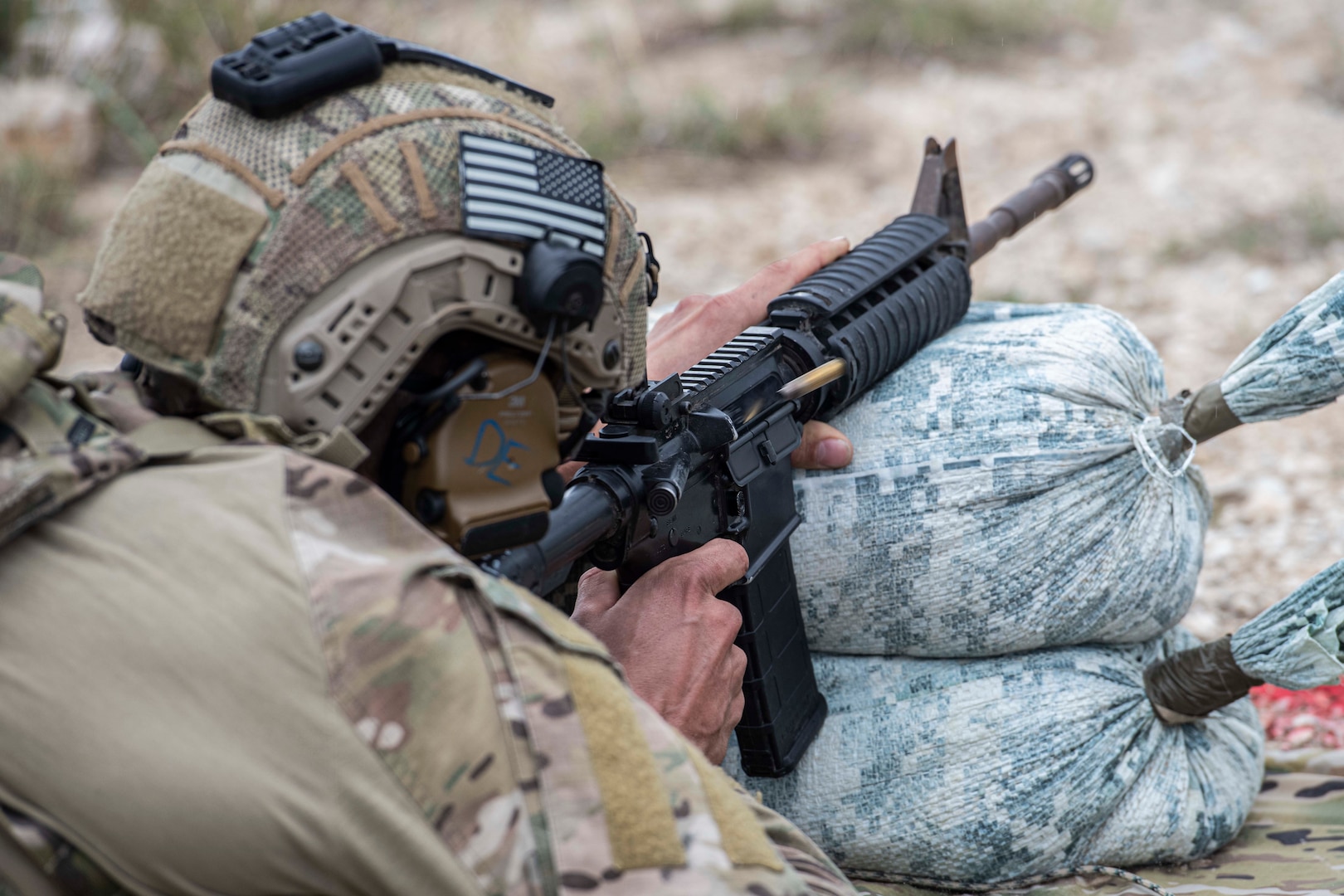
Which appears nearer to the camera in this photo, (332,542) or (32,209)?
(332,542)

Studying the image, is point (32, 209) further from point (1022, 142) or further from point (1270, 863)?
point (1270, 863)

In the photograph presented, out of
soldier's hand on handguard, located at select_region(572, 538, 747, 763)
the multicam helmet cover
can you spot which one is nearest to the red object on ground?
soldier's hand on handguard, located at select_region(572, 538, 747, 763)

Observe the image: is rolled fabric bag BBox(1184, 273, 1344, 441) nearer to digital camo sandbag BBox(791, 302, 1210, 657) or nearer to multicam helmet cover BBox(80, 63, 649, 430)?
digital camo sandbag BBox(791, 302, 1210, 657)

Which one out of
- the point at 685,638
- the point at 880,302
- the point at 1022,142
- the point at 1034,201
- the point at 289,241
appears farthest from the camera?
the point at 1022,142

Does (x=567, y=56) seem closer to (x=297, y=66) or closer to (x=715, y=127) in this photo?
(x=715, y=127)

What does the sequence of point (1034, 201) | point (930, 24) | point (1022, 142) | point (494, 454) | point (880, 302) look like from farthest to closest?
point (930, 24) → point (1022, 142) → point (1034, 201) → point (880, 302) → point (494, 454)

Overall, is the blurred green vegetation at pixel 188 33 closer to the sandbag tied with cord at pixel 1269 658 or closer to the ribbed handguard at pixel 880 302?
the ribbed handguard at pixel 880 302

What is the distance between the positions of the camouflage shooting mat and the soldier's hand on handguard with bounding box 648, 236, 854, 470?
806mm

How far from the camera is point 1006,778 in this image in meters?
1.88

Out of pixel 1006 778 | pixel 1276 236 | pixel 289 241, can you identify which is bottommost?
pixel 1006 778

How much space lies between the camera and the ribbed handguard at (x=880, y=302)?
2.03 meters

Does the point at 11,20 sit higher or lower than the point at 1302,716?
higher

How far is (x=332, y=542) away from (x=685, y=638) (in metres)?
0.68

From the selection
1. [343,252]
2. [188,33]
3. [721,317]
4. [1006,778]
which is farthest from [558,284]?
[188,33]
